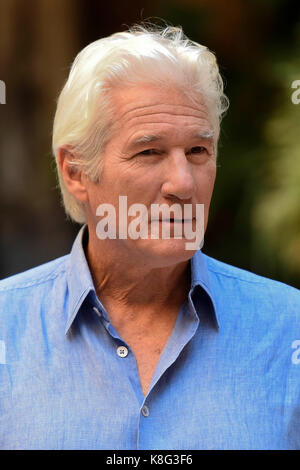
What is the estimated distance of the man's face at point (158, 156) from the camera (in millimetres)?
2012

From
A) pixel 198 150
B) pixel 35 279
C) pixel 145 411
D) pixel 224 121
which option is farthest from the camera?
pixel 224 121

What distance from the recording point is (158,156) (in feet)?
6.64

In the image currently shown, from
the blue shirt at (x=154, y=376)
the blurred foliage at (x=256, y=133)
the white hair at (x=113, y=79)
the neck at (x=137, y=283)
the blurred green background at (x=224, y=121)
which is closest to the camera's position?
the blue shirt at (x=154, y=376)

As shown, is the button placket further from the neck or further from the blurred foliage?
the blurred foliage

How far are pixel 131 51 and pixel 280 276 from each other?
8.88 ft

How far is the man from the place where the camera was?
1.97 meters

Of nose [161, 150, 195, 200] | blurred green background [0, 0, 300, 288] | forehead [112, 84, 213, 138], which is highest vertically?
forehead [112, 84, 213, 138]

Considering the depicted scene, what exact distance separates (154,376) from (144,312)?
23 centimetres

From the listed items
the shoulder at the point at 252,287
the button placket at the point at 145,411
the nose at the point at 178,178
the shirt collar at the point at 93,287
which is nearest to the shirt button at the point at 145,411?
the button placket at the point at 145,411

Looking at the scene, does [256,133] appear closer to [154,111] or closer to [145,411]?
[154,111]

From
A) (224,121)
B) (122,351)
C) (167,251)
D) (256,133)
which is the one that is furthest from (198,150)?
(224,121)

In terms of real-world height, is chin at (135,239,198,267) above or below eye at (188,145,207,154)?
below

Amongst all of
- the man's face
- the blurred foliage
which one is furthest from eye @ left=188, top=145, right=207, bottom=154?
the blurred foliage

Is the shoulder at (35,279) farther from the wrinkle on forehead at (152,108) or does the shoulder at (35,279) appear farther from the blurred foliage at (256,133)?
the blurred foliage at (256,133)
